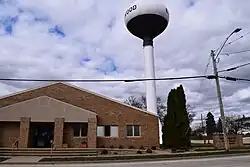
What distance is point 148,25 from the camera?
135 feet

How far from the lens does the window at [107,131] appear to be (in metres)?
30.9

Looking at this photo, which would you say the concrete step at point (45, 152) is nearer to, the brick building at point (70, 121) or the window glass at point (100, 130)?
the brick building at point (70, 121)

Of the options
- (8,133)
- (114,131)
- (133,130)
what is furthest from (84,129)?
(8,133)

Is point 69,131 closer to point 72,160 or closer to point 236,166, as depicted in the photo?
point 72,160

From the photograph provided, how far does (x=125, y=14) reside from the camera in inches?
1698

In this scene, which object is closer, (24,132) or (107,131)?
(24,132)

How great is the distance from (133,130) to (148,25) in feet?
56.1

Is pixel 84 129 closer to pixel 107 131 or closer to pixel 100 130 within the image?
pixel 100 130

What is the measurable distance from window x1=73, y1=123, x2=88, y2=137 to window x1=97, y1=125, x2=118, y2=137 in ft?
5.07

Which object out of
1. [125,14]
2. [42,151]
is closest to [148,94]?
[125,14]

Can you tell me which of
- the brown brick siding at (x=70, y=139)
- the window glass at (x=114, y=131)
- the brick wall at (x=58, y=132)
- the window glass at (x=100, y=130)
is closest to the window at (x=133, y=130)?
the window glass at (x=114, y=131)

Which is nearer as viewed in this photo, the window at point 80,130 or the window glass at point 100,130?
the window at point 80,130

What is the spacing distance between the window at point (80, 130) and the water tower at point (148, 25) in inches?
454

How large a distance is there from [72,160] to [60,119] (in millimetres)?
10310
